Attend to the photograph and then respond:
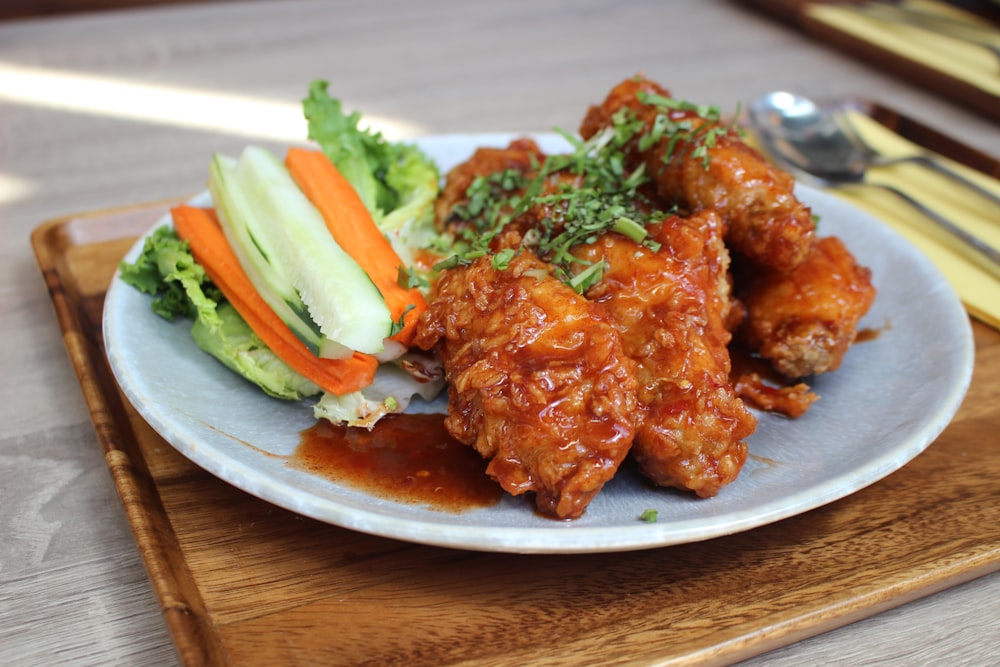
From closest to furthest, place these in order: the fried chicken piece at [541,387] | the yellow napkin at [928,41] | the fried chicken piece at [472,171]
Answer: the fried chicken piece at [541,387], the fried chicken piece at [472,171], the yellow napkin at [928,41]

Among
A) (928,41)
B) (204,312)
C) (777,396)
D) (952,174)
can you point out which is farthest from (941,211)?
(204,312)

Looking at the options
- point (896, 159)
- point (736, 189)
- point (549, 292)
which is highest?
point (736, 189)

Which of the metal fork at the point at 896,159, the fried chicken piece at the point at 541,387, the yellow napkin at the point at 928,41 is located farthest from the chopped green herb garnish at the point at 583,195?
the yellow napkin at the point at 928,41

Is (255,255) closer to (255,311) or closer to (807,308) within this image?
(255,311)

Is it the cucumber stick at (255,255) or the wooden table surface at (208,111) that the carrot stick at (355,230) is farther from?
the wooden table surface at (208,111)

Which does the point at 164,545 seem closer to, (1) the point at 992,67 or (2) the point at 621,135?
(2) the point at 621,135
